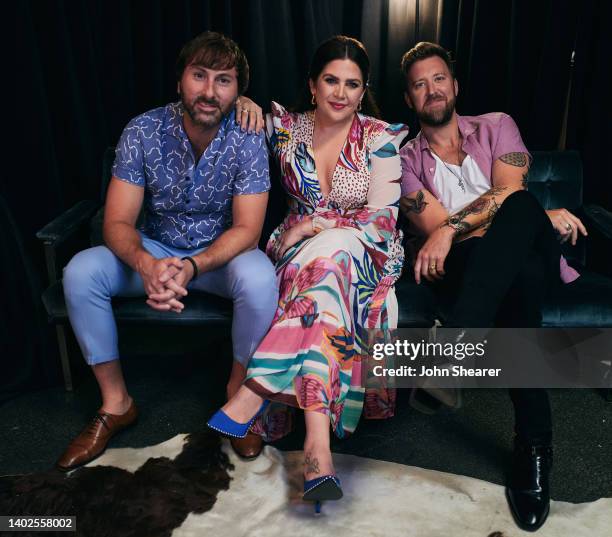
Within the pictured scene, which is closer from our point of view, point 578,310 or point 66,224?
Result: point 578,310

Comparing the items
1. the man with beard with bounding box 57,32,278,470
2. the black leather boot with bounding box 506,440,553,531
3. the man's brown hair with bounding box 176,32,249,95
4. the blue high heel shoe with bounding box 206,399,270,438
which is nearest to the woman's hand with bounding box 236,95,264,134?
the man with beard with bounding box 57,32,278,470

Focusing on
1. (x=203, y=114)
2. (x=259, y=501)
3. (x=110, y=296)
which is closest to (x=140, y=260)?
(x=110, y=296)

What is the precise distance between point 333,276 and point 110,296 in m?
0.70

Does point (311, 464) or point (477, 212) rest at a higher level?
point (477, 212)

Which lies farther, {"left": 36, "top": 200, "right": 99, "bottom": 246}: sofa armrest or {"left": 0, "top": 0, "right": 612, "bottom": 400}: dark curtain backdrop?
{"left": 0, "top": 0, "right": 612, "bottom": 400}: dark curtain backdrop

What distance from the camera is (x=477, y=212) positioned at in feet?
6.89

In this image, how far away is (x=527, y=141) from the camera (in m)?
2.78

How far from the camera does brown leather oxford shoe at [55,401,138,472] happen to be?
1.80 meters

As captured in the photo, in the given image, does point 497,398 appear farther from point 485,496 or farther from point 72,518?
point 72,518

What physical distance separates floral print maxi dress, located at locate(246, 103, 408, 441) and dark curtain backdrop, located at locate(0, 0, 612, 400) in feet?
1.98

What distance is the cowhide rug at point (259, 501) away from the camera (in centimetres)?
156

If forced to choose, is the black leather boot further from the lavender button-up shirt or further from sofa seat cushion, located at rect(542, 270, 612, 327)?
the lavender button-up shirt

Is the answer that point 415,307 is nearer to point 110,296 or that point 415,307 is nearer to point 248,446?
point 248,446

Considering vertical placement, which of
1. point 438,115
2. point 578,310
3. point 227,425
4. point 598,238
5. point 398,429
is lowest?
point 398,429
